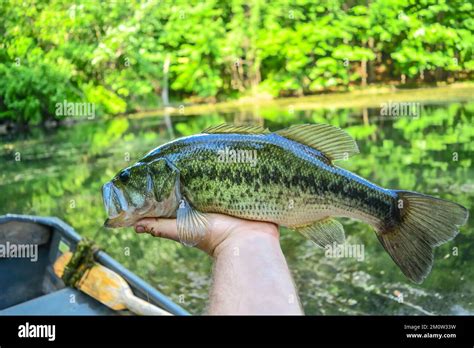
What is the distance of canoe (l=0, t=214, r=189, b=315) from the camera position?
3.59 metres

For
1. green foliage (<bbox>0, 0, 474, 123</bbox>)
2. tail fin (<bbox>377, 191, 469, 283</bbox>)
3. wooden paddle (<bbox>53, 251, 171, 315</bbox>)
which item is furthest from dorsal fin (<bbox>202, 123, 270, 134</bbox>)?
green foliage (<bbox>0, 0, 474, 123</bbox>)

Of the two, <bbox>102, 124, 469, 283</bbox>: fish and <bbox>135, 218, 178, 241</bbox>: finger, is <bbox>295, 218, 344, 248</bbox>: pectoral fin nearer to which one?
<bbox>102, 124, 469, 283</bbox>: fish

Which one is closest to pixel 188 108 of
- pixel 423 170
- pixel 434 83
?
pixel 434 83

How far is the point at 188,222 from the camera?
54.5 inches

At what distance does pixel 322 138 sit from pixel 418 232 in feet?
1.09

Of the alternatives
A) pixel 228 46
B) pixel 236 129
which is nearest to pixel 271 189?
pixel 236 129

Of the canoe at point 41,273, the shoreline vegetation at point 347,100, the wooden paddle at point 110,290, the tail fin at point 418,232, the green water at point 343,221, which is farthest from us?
the shoreline vegetation at point 347,100

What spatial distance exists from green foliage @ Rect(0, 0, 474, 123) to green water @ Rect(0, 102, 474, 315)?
6103 mm

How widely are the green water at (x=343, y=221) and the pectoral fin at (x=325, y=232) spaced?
6.23 ft

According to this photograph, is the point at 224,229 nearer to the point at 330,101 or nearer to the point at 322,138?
the point at 322,138

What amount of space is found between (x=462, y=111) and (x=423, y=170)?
6.64 metres

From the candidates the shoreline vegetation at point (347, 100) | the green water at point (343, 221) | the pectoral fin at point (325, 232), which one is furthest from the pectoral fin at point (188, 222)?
the shoreline vegetation at point (347, 100)

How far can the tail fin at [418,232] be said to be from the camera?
1.36 m

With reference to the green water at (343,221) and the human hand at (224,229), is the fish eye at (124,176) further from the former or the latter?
the green water at (343,221)
